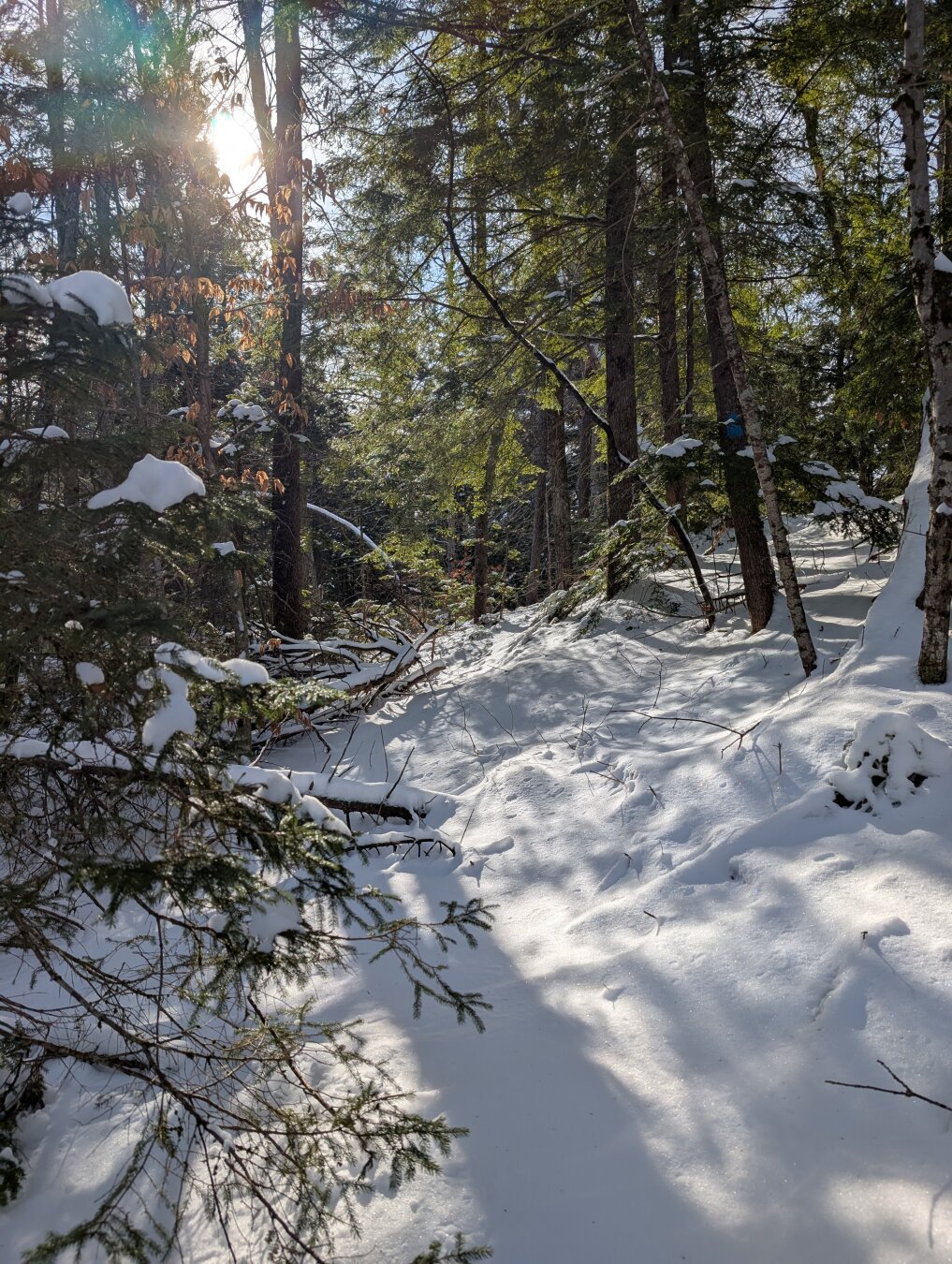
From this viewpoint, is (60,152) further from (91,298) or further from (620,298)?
(620,298)

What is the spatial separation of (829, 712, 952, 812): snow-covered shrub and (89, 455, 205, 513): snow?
10.2ft

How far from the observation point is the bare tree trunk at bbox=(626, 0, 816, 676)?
4664mm

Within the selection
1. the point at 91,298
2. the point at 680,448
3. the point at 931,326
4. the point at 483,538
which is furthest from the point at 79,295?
the point at 483,538

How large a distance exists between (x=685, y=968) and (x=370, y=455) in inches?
334

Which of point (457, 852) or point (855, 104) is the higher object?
point (855, 104)

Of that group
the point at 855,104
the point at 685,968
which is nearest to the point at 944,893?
the point at 685,968

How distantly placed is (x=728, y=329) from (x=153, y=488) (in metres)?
4.14

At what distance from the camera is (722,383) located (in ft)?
21.1

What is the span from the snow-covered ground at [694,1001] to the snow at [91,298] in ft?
8.91

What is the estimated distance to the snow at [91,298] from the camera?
2.14 m

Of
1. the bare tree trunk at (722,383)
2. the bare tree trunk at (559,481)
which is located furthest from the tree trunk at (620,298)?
the bare tree trunk at (559,481)

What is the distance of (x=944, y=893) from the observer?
108 inches

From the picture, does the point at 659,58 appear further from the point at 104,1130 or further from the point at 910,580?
the point at 104,1130

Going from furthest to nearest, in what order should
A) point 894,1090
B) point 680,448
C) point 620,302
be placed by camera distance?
point 620,302 < point 680,448 < point 894,1090
